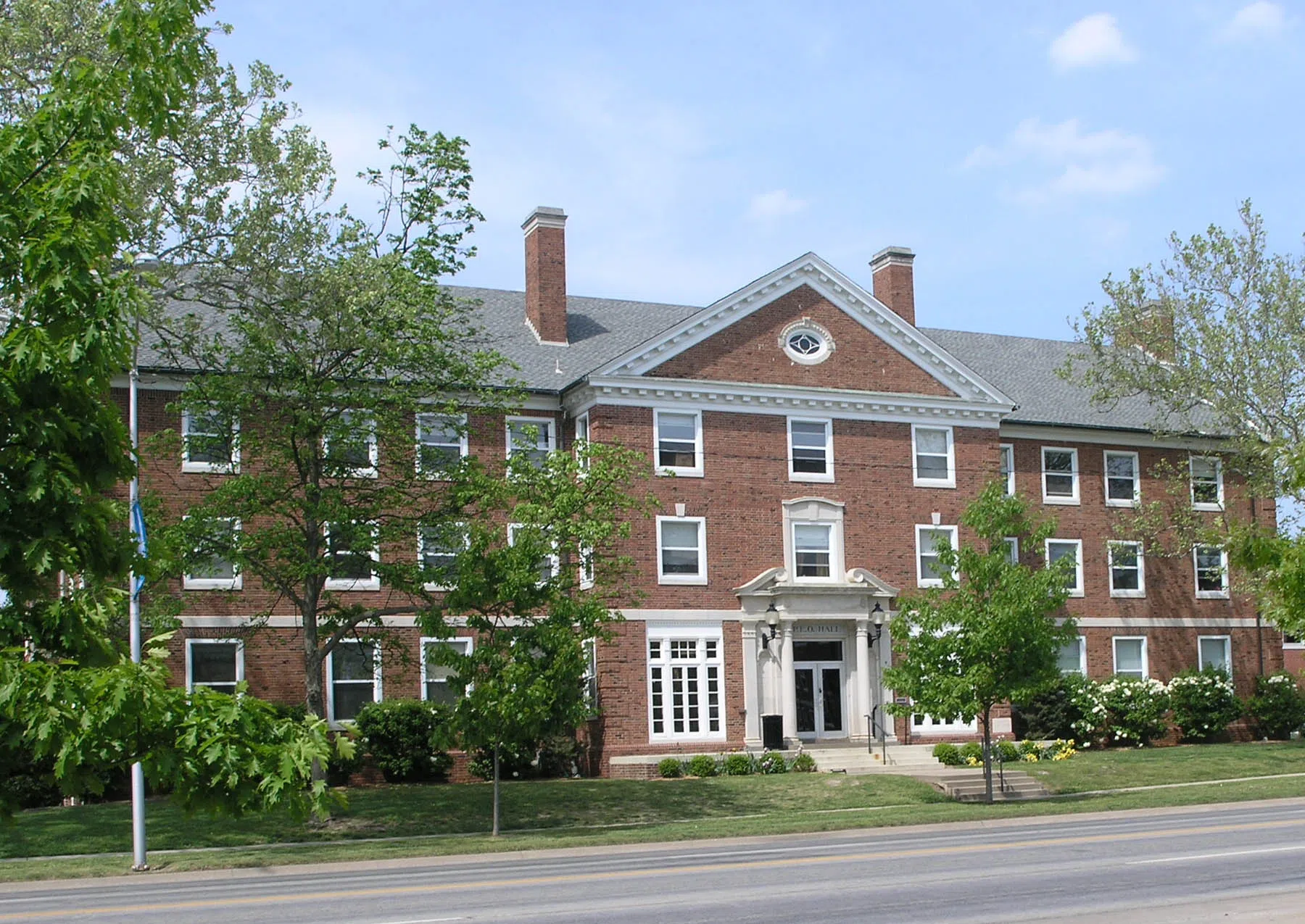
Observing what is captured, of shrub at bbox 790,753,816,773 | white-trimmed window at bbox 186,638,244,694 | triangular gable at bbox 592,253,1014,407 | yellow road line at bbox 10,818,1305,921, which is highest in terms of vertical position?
triangular gable at bbox 592,253,1014,407

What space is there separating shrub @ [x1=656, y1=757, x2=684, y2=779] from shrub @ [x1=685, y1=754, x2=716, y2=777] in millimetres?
256

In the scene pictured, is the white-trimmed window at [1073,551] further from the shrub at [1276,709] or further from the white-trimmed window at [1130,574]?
the shrub at [1276,709]

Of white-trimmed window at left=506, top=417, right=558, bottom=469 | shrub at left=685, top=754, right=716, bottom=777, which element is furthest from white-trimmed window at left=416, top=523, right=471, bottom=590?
shrub at left=685, top=754, right=716, bottom=777

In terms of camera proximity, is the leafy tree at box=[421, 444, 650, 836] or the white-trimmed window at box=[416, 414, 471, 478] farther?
the white-trimmed window at box=[416, 414, 471, 478]

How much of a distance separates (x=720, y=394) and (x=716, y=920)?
23.3 meters

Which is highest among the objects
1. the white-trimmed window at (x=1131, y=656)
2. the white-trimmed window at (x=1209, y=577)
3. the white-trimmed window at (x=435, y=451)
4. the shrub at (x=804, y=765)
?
the white-trimmed window at (x=435, y=451)

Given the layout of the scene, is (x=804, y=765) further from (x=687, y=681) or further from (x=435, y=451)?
(x=435, y=451)

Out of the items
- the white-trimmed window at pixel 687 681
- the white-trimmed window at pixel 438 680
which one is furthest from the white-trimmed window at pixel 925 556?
the white-trimmed window at pixel 438 680

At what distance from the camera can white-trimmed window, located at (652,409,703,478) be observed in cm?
3472

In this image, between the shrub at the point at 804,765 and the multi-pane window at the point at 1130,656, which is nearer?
the shrub at the point at 804,765

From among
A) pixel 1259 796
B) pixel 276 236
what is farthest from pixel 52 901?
A: pixel 1259 796

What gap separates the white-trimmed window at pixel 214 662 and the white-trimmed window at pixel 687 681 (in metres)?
9.64

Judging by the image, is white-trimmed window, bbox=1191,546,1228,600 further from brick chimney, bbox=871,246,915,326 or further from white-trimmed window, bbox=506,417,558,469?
white-trimmed window, bbox=506,417,558,469

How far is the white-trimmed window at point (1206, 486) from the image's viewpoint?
42.5 m
